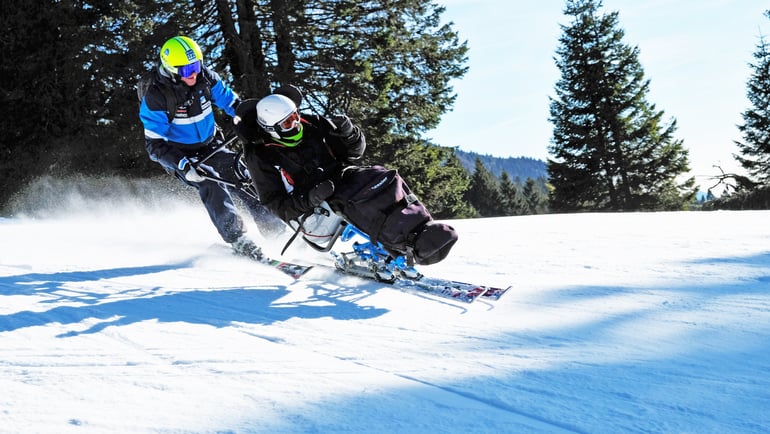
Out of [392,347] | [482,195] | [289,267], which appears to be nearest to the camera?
[392,347]

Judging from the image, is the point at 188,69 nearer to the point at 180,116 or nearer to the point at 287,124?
the point at 180,116

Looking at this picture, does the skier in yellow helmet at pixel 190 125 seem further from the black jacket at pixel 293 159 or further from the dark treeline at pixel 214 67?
the dark treeline at pixel 214 67

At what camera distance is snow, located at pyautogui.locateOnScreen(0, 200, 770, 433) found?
6.93 feet

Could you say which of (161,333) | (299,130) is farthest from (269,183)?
(161,333)

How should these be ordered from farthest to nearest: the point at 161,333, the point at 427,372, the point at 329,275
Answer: the point at 329,275 → the point at 161,333 → the point at 427,372

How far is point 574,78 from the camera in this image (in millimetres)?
27953

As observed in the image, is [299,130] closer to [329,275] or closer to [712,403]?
[329,275]

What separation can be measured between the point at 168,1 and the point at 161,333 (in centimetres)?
1320

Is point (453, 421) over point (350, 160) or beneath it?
beneath

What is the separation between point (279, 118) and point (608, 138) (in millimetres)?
25793

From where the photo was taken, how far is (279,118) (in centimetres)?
458

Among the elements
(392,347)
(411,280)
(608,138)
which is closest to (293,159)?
(411,280)

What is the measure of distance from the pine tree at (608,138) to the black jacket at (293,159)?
24.3m

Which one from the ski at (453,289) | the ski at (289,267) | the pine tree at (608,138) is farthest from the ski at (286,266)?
the pine tree at (608,138)
